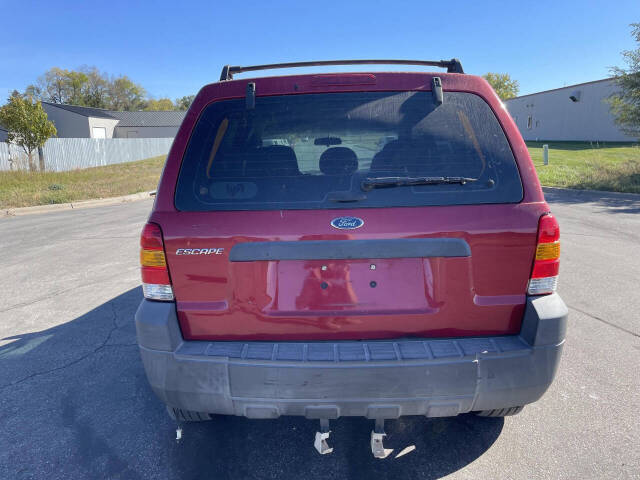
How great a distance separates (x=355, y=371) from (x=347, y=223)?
0.68 metres

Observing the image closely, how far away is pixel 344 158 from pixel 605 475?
2164 mm

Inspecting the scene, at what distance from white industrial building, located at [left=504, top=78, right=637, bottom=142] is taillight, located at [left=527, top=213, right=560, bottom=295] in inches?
1610

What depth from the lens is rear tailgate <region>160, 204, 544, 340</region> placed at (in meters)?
2.10

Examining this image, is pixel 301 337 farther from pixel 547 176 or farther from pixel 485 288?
pixel 547 176

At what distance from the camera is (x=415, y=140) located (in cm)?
224

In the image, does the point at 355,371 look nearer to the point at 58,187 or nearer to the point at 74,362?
the point at 74,362

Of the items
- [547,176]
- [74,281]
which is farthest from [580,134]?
[74,281]

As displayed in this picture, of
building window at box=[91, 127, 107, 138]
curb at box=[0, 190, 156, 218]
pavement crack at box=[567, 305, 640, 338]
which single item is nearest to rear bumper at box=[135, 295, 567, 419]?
pavement crack at box=[567, 305, 640, 338]

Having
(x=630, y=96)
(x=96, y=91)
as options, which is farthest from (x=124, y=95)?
(x=630, y=96)

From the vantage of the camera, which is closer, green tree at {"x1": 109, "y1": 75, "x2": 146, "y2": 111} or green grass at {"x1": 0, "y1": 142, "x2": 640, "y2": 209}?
green grass at {"x1": 0, "y1": 142, "x2": 640, "y2": 209}

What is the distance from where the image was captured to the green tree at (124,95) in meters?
82.8

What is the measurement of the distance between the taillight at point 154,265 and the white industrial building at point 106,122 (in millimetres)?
43571

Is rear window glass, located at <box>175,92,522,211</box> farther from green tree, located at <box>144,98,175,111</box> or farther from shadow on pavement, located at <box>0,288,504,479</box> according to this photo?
green tree, located at <box>144,98,175,111</box>

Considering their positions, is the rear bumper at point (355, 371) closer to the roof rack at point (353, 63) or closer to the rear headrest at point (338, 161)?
the rear headrest at point (338, 161)
